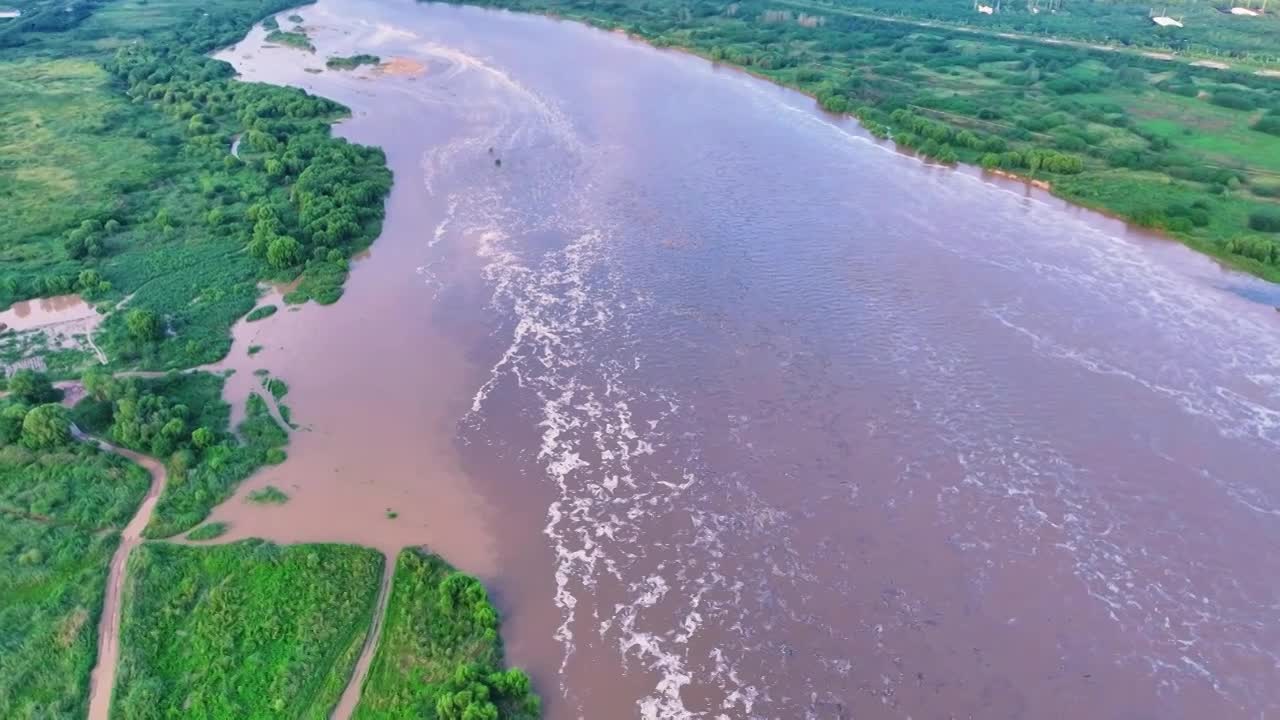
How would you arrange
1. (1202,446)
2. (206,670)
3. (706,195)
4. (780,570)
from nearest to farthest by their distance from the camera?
1. (206,670)
2. (780,570)
3. (1202,446)
4. (706,195)

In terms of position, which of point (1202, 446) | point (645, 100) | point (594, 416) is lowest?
point (594, 416)

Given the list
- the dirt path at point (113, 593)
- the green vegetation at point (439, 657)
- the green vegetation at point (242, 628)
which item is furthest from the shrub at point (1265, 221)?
the dirt path at point (113, 593)

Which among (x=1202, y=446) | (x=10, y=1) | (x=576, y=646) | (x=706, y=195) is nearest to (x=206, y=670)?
(x=576, y=646)

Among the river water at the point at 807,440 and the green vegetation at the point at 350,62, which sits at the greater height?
the green vegetation at the point at 350,62

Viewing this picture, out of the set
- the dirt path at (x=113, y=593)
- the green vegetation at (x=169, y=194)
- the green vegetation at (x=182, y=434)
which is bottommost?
the dirt path at (x=113, y=593)

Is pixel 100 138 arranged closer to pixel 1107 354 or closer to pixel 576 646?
pixel 576 646

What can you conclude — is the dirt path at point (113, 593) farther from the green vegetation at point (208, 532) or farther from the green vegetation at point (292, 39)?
the green vegetation at point (292, 39)

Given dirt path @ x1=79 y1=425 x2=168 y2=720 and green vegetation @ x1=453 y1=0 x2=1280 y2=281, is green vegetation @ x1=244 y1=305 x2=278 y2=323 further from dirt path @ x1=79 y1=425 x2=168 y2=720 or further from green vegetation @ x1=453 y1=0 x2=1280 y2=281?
green vegetation @ x1=453 y1=0 x2=1280 y2=281

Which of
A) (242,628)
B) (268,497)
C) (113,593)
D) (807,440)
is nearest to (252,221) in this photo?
(268,497)
